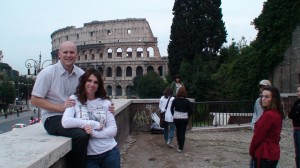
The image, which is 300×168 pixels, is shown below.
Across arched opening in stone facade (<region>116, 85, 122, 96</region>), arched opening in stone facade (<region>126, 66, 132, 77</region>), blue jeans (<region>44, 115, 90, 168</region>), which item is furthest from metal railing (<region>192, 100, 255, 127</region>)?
arched opening in stone facade (<region>126, 66, 132, 77</region>)

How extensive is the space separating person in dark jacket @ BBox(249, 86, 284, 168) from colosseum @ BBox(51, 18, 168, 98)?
74928 millimetres

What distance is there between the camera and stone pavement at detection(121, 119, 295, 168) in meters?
6.93

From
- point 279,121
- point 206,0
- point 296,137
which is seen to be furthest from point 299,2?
point 206,0

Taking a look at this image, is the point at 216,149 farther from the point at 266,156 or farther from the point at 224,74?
the point at 224,74

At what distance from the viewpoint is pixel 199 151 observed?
26.7ft

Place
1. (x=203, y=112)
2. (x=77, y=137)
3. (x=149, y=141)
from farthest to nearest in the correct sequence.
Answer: (x=203, y=112)
(x=149, y=141)
(x=77, y=137)

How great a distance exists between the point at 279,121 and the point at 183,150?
4.50 m

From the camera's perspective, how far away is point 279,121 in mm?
3879

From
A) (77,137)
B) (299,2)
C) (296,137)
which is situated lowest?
(296,137)

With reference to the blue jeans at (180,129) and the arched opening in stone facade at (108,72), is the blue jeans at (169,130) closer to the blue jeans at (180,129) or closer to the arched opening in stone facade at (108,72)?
the blue jeans at (180,129)

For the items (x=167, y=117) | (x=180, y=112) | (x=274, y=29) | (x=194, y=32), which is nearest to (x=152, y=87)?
(x=194, y=32)

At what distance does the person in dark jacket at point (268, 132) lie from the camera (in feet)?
12.6

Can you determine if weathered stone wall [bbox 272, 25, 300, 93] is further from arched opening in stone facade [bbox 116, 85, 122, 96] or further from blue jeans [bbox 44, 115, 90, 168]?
arched opening in stone facade [bbox 116, 85, 122, 96]

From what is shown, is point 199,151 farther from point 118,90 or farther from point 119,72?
point 119,72
